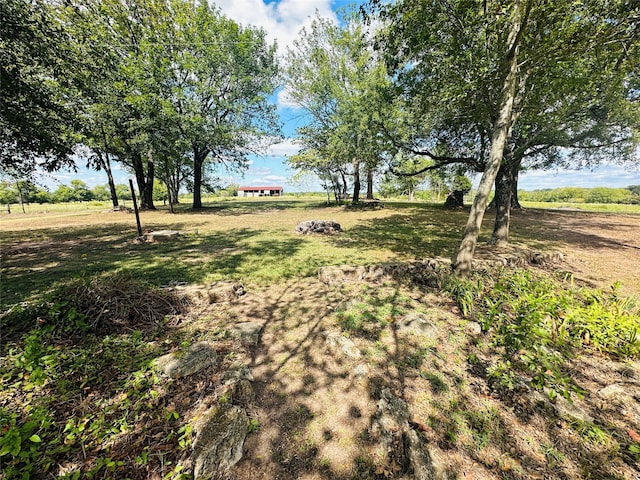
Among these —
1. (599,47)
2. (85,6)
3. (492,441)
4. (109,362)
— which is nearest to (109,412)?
(109,362)

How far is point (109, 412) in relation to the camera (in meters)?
1.95

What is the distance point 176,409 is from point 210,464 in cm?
64

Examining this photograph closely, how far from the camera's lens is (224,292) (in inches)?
167

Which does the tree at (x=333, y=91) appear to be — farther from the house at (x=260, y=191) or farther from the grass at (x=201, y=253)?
the house at (x=260, y=191)

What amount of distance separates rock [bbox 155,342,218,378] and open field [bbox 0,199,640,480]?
0.29 ft

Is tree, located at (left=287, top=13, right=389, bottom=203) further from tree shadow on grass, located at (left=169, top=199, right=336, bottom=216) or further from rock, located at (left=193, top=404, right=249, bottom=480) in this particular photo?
rock, located at (left=193, top=404, right=249, bottom=480)

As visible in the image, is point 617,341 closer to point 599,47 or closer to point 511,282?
point 511,282

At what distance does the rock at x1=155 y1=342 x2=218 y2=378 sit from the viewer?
244 centimetres

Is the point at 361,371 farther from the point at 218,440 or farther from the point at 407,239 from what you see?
the point at 407,239

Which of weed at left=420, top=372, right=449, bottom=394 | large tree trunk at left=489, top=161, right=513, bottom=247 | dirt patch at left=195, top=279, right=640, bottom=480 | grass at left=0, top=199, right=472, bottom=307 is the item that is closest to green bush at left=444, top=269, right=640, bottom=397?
dirt patch at left=195, top=279, right=640, bottom=480

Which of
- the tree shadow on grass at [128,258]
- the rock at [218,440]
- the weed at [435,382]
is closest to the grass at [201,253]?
the tree shadow on grass at [128,258]

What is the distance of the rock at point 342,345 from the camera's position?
9.36 ft

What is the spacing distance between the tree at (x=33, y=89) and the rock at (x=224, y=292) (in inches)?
218

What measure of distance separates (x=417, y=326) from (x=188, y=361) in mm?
2809
